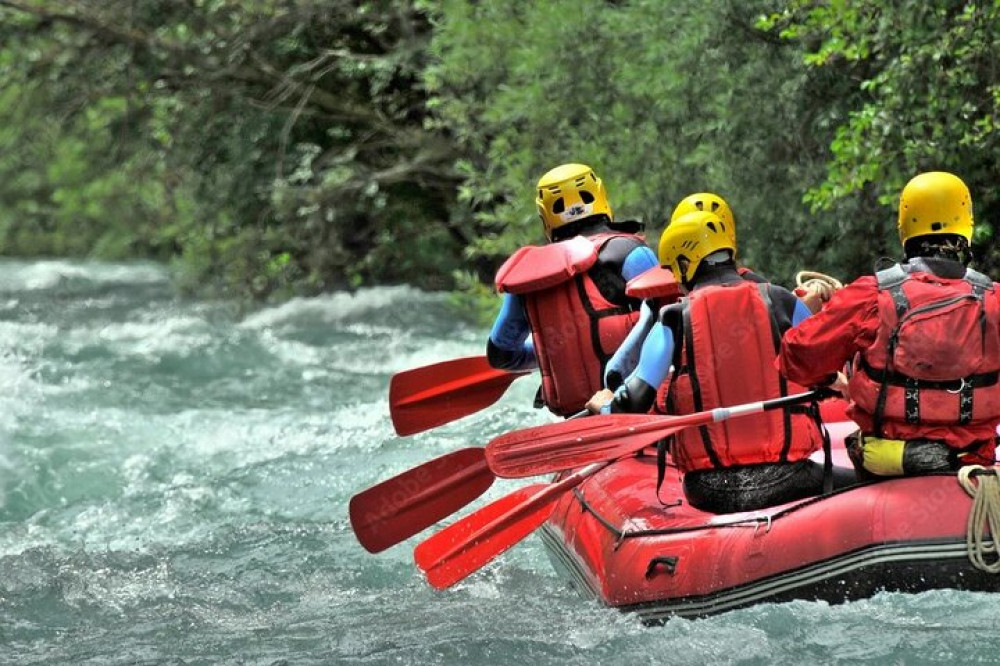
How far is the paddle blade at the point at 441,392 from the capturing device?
6.31 metres

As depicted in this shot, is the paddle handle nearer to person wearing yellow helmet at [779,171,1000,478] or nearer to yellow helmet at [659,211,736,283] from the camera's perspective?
person wearing yellow helmet at [779,171,1000,478]

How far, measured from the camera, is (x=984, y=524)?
161 inches

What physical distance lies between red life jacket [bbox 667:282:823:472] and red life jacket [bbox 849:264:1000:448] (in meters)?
0.38

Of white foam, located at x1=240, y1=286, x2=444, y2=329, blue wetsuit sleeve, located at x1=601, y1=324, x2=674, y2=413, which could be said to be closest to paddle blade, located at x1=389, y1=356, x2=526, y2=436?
blue wetsuit sleeve, located at x1=601, y1=324, x2=674, y2=413

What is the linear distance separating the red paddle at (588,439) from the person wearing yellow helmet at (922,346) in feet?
0.78

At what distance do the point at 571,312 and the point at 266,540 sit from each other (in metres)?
1.92

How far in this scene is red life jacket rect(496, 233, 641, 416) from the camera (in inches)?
215

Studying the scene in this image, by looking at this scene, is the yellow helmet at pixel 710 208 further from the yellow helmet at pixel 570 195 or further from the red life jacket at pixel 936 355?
the yellow helmet at pixel 570 195

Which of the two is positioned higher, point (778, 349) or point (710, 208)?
point (710, 208)

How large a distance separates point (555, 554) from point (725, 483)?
3.70 ft

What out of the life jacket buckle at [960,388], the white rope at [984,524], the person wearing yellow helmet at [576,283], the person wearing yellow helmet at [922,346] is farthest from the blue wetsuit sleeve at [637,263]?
the white rope at [984,524]

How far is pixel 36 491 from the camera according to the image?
772 centimetres

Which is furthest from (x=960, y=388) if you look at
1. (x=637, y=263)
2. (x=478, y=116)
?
(x=478, y=116)

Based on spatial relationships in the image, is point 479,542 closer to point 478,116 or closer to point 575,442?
point 575,442
